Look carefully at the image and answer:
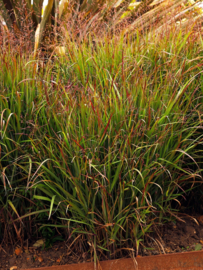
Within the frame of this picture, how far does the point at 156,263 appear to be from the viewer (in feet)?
5.50

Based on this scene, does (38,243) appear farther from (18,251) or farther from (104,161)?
(104,161)

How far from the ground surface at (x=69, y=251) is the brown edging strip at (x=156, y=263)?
2.6 inches

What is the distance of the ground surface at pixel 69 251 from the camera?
5.83 ft

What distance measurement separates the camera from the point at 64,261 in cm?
178

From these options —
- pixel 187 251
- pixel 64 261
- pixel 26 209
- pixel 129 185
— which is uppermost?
pixel 129 185

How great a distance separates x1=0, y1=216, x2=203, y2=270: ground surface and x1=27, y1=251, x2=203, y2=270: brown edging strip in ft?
0.21

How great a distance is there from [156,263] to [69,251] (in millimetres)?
540

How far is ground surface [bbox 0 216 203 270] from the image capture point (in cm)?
178

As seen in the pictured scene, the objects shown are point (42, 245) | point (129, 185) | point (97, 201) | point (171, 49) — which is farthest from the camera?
point (171, 49)

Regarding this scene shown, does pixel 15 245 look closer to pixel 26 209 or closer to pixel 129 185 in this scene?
pixel 26 209

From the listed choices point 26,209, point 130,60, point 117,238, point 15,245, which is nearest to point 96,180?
point 117,238

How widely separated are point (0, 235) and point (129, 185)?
950 millimetres

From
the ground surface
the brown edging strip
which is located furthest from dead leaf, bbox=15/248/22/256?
the brown edging strip

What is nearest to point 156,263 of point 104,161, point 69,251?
point 69,251
